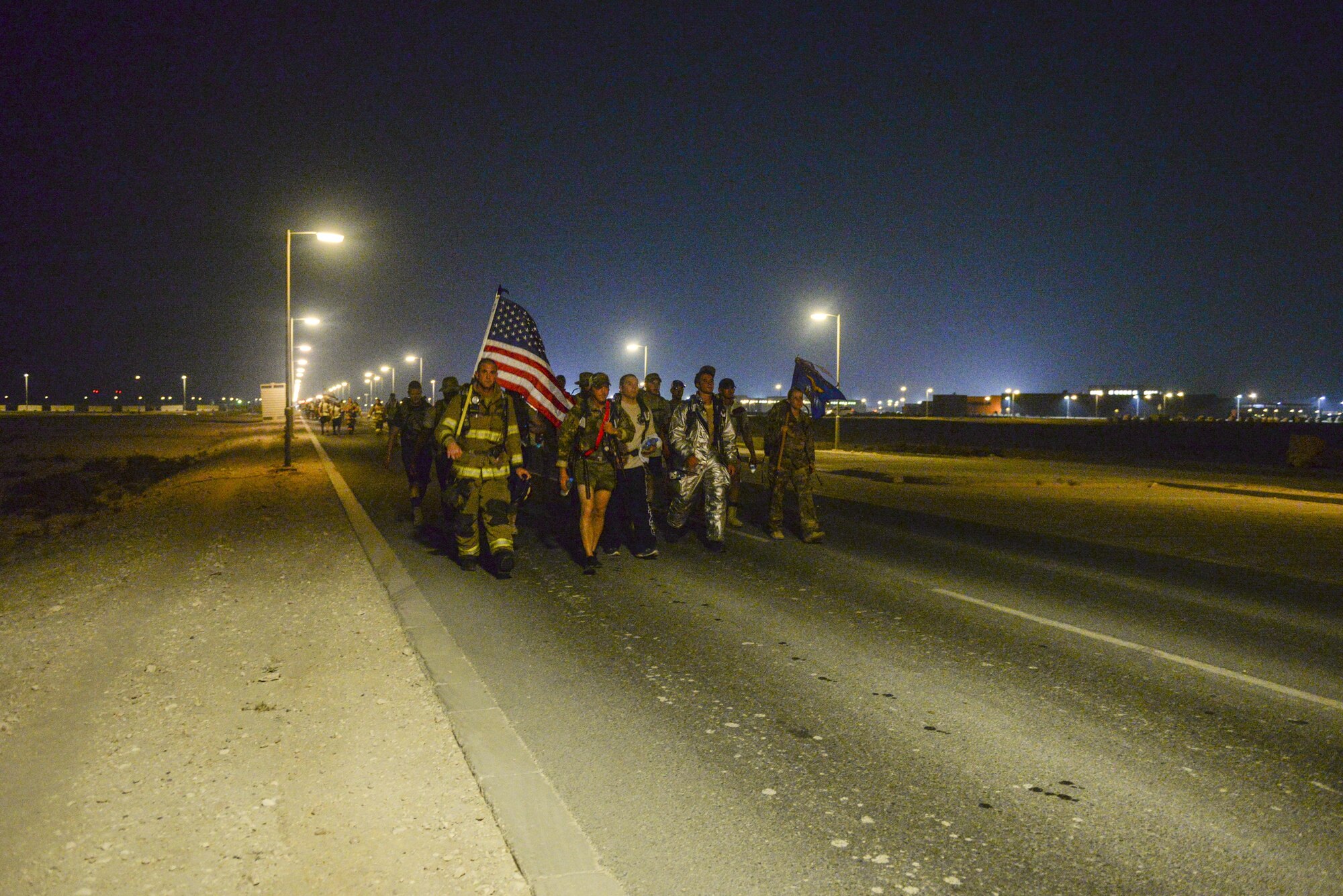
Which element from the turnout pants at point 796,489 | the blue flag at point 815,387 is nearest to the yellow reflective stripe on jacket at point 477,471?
the turnout pants at point 796,489

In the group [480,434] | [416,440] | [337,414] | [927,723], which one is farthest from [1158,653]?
[337,414]

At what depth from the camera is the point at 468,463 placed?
892 cm

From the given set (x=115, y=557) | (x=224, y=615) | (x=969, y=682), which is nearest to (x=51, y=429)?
(x=115, y=557)

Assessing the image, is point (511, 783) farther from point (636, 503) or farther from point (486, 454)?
point (636, 503)

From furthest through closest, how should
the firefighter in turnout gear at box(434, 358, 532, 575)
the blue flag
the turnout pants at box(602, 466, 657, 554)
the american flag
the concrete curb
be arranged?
the blue flag → the american flag → the turnout pants at box(602, 466, 657, 554) → the firefighter in turnout gear at box(434, 358, 532, 575) → the concrete curb

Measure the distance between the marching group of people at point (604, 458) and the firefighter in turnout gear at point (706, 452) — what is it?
0.01 meters

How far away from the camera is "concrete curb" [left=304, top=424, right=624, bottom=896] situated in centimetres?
341

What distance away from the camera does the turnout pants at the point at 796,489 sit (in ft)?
38.6

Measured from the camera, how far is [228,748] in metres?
4.50

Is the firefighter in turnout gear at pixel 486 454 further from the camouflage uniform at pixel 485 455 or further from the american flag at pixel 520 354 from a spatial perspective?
the american flag at pixel 520 354

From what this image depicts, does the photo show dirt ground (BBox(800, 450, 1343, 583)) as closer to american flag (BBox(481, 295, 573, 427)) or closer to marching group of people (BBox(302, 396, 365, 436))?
american flag (BBox(481, 295, 573, 427))

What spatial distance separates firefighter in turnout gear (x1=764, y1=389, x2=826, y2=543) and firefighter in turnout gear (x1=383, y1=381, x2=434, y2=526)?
4.46 metres

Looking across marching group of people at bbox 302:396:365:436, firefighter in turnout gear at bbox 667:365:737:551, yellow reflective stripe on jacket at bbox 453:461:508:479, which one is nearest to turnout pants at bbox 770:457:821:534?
firefighter in turnout gear at bbox 667:365:737:551

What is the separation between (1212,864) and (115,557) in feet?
34.8
